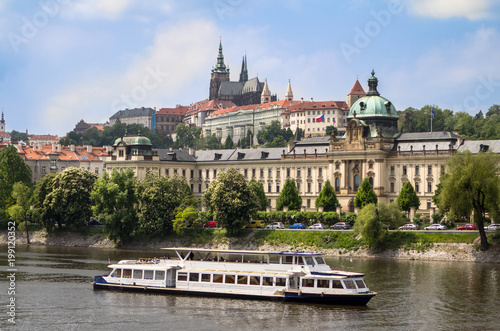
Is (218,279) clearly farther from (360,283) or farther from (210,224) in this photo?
(210,224)

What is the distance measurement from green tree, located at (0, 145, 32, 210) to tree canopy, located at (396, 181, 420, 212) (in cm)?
6827

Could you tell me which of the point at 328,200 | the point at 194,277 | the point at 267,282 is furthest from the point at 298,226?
the point at 267,282

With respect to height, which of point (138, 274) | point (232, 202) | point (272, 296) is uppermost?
point (232, 202)

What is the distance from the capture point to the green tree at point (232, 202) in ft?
404

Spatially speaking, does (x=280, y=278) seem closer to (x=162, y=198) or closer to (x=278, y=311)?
(x=278, y=311)

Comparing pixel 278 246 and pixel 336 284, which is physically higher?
pixel 278 246

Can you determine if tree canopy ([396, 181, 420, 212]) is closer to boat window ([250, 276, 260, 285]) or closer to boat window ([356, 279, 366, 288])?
boat window ([356, 279, 366, 288])

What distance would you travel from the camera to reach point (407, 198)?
136 m

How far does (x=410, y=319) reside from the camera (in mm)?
65750

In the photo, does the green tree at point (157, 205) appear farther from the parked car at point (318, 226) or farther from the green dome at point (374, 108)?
the green dome at point (374, 108)

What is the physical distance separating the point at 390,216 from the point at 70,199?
5316cm

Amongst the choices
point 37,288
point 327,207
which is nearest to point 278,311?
point 37,288

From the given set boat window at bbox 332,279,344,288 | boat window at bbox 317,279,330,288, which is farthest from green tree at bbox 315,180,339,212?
boat window at bbox 332,279,344,288

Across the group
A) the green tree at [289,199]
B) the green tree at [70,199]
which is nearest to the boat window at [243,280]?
the green tree at [70,199]
